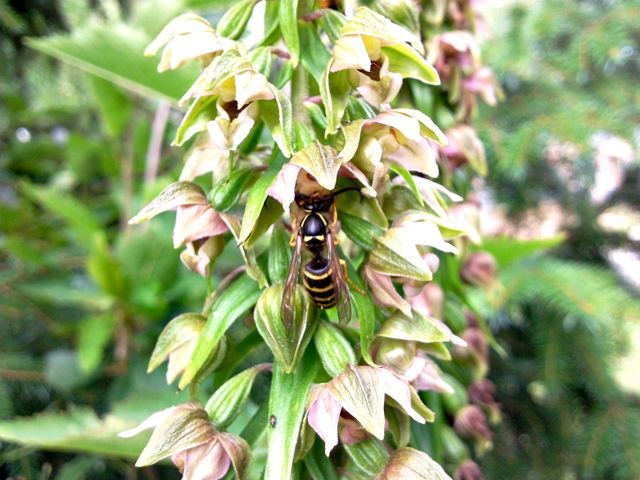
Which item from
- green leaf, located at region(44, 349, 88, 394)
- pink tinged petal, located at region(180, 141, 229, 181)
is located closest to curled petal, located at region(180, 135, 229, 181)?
pink tinged petal, located at region(180, 141, 229, 181)

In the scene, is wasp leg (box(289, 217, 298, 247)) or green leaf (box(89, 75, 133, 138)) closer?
wasp leg (box(289, 217, 298, 247))

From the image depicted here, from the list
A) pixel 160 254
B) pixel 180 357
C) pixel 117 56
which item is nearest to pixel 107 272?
pixel 160 254

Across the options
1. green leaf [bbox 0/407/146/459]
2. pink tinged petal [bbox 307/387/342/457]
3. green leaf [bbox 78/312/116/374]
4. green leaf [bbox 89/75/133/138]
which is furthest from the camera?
green leaf [bbox 89/75/133/138]

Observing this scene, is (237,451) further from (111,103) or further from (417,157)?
(111,103)

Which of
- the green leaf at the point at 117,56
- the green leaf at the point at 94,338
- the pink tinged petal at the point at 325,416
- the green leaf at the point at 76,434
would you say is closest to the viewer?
the pink tinged petal at the point at 325,416

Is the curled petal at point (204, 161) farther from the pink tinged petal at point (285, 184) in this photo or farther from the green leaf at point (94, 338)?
the green leaf at point (94, 338)

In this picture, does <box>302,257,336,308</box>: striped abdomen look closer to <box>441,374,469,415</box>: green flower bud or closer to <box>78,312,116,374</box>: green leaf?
<box>441,374,469,415</box>: green flower bud

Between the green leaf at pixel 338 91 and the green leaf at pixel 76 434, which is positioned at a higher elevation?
the green leaf at pixel 338 91

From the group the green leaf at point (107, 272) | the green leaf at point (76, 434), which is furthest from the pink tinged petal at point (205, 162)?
the green leaf at point (107, 272)
